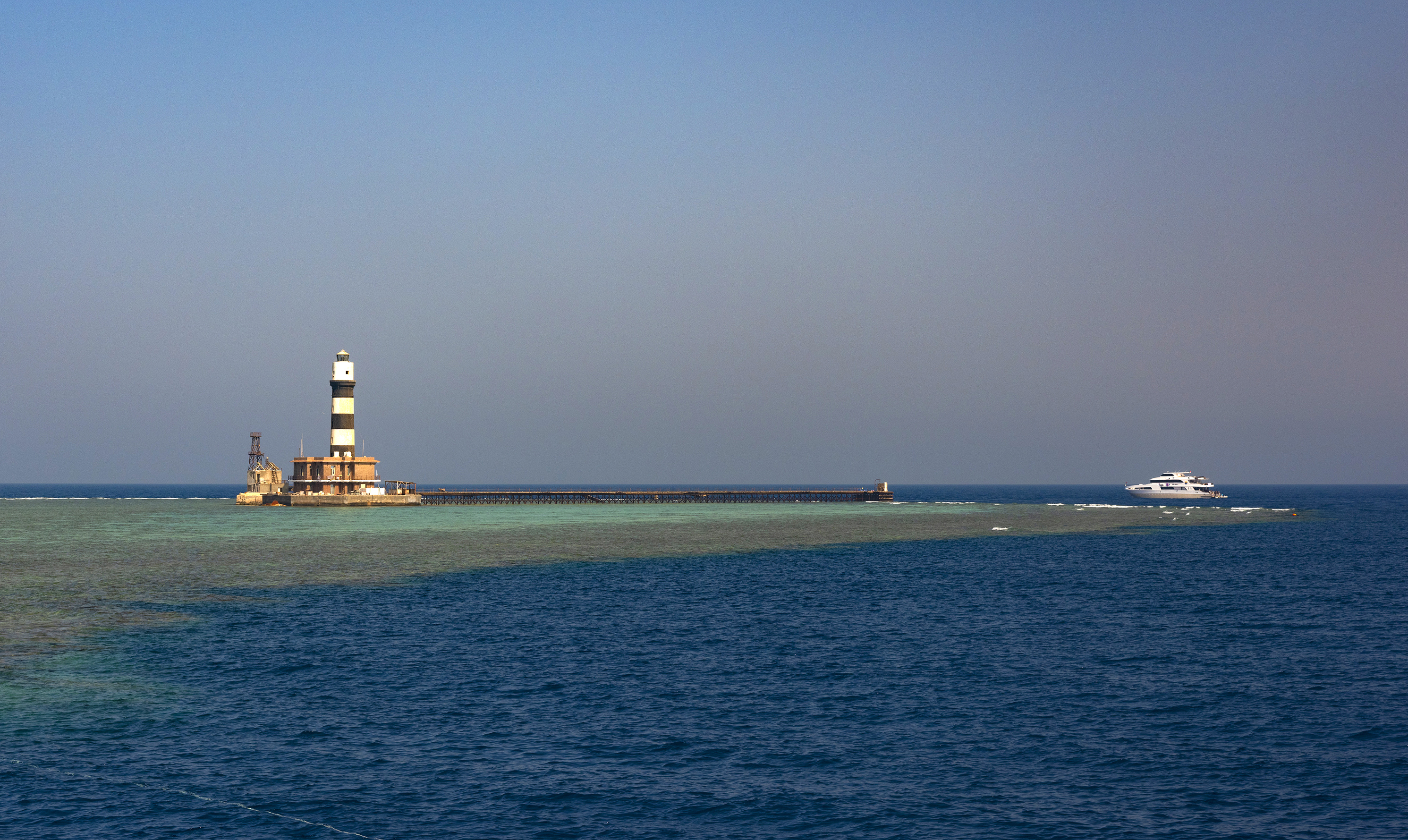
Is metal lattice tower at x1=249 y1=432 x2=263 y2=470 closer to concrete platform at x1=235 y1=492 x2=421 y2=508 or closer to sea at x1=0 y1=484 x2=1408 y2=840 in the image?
concrete platform at x1=235 y1=492 x2=421 y2=508

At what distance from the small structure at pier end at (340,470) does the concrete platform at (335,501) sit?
0.20 ft

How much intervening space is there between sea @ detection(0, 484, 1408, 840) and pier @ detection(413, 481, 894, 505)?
111275 millimetres

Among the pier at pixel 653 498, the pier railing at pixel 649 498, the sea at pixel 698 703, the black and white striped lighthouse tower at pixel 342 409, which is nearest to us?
the sea at pixel 698 703

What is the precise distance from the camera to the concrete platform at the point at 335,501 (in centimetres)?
13600

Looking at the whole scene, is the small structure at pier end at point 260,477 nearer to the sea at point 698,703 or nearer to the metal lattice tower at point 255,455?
the metal lattice tower at point 255,455

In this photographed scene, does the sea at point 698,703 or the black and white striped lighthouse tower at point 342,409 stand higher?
the black and white striped lighthouse tower at point 342,409

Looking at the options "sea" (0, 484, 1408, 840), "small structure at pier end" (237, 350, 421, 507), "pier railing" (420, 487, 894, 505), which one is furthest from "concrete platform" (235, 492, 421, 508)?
"sea" (0, 484, 1408, 840)

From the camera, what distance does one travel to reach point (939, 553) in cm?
7800

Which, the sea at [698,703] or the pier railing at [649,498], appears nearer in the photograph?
the sea at [698,703]

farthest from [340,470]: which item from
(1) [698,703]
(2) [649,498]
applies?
(1) [698,703]

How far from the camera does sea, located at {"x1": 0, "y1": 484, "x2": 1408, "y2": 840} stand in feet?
65.4

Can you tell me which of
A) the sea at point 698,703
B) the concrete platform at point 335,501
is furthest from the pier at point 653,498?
the sea at point 698,703

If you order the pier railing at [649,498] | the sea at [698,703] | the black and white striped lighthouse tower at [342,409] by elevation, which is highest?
the black and white striped lighthouse tower at [342,409]

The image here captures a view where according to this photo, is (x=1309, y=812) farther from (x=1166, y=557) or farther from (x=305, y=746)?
(x=1166, y=557)
